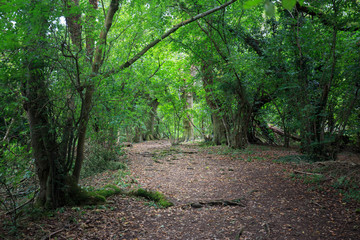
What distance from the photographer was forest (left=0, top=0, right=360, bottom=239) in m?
3.04

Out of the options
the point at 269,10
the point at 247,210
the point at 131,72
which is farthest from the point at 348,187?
the point at 131,72

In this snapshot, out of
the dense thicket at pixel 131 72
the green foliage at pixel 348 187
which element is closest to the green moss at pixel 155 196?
the dense thicket at pixel 131 72

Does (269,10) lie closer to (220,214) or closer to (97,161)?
(220,214)

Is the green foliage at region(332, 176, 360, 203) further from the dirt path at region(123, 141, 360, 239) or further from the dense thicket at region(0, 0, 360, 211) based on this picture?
the dense thicket at region(0, 0, 360, 211)

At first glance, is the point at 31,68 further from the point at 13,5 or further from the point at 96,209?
the point at 96,209

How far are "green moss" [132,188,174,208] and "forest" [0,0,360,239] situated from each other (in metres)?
0.02

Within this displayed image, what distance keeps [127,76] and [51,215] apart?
10.4ft

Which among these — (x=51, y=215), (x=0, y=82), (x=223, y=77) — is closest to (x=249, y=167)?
(x=223, y=77)

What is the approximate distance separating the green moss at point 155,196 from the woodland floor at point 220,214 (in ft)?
0.42

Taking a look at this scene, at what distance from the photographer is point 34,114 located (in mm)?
3406

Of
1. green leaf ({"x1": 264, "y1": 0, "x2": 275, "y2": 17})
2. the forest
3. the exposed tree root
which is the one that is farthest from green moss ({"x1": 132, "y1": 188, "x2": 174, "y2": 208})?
green leaf ({"x1": 264, "y1": 0, "x2": 275, "y2": 17})

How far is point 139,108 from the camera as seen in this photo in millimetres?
6969

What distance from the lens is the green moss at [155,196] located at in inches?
175

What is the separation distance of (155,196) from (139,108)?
3019mm
